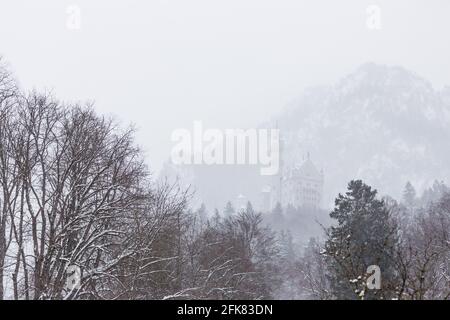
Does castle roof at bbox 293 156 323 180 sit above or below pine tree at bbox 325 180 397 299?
above

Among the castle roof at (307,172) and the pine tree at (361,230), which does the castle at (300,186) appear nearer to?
the castle roof at (307,172)

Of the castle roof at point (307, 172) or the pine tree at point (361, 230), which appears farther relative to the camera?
the castle roof at point (307, 172)

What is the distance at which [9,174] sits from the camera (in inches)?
653

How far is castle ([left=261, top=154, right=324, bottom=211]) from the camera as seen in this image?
169 meters

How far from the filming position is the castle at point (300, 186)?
169 m

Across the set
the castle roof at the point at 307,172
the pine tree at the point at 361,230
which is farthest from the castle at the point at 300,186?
the pine tree at the point at 361,230

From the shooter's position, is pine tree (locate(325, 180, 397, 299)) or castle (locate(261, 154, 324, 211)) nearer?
pine tree (locate(325, 180, 397, 299))

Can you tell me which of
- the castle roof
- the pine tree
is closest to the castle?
the castle roof

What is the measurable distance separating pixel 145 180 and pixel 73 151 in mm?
4797

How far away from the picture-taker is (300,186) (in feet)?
556

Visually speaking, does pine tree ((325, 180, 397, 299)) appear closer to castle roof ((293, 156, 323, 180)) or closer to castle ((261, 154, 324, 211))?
castle ((261, 154, 324, 211))

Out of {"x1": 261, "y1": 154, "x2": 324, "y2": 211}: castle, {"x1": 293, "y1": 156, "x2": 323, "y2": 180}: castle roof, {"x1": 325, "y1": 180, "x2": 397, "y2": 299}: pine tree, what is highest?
{"x1": 293, "y1": 156, "x2": 323, "y2": 180}: castle roof
